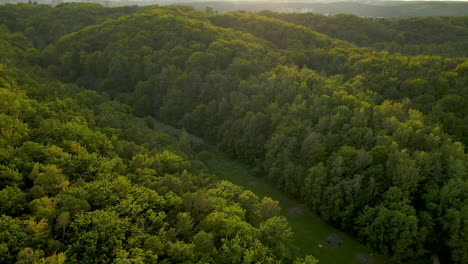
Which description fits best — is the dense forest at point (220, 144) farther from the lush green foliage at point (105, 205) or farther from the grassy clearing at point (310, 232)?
the grassy clearing at point (310, 232)

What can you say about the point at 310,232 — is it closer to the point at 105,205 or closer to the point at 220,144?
Result: the point at 220,144

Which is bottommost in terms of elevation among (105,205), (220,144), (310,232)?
(310,232)

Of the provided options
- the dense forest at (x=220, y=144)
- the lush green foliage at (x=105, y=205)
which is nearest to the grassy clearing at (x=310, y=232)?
the dense forest at (x=220, y=144)

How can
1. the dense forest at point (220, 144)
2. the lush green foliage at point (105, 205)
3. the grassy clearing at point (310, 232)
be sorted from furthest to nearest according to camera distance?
the grassy clearing at point (310, 232)
the dense forest at point (220, 144)
the lush green foliage at point (105, 205)

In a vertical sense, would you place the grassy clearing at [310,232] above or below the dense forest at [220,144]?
below

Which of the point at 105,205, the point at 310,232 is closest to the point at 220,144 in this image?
the point at 310,232

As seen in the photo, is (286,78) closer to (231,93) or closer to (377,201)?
(231,93)

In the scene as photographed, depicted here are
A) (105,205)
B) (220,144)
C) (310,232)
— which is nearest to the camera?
(105,205)
